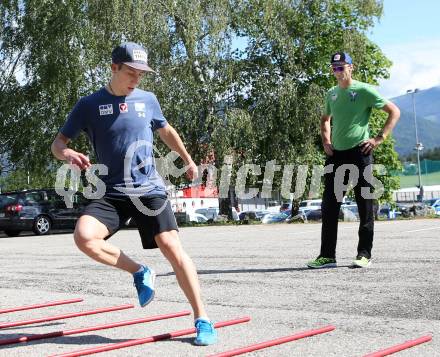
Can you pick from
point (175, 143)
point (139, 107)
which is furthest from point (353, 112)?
point (139, 107)

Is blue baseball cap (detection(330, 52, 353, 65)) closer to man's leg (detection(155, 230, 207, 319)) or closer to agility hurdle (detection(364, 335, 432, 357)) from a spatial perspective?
man's leg (detection(155, 230, 207, 319))

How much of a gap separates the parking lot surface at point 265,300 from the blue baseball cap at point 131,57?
5.91 feet

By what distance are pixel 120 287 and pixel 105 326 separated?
7.57ft

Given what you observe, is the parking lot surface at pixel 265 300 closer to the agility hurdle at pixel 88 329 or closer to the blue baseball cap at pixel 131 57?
the agility hurdle at pixel 88 329

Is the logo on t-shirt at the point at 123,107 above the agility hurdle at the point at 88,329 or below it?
above

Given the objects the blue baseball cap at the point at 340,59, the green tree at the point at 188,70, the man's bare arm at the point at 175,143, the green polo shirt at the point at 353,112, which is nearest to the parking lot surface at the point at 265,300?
the man's bare arm at the point at 175,143

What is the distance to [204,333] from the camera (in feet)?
14.5

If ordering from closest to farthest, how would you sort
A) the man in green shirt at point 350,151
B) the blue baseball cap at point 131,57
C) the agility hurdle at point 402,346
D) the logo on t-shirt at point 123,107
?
the agility hurdle at point 402,346
the blue baseball cap at point 131,57
the logo on t-shirt at point 123,107
the man in green shirt at point 350,151

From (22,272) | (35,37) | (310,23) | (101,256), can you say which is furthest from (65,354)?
(310,23)

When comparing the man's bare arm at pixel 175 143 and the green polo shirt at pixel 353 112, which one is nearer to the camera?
the man's bare arm at pixel 175 143

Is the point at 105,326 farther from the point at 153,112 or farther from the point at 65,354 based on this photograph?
the point at 153,112

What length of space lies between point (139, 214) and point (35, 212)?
20351 mm

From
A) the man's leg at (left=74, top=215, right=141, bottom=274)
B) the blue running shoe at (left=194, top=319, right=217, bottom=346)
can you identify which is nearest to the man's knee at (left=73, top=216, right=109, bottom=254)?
the man's leg at (left=74, top=215, right=141, bottom=274)

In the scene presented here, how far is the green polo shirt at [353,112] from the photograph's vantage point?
8023 millimetres
